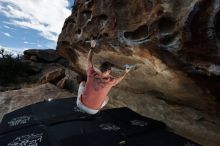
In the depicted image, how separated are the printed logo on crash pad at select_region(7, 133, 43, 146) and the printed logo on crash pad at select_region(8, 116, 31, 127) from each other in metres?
0.91

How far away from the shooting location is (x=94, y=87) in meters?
7.60

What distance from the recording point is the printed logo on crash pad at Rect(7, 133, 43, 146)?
6.81 meters

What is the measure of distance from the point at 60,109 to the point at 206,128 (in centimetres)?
394

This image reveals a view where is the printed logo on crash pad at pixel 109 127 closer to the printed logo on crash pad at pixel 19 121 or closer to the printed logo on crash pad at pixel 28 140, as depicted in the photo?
the printed logo on crash pad at pixel 28 140

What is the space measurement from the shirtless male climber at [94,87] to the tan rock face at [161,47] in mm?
528

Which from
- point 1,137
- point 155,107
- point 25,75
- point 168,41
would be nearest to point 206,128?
point 155,107

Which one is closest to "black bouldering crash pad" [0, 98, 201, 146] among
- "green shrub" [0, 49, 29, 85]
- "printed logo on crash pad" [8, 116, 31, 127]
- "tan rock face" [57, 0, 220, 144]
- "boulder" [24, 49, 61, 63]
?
"printed logo on crash pad" [8, 116, 31, 127]

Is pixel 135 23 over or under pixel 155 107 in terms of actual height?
over

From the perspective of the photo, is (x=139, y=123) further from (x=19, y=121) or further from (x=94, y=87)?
(x=19, y=121)

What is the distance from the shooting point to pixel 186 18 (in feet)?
18.3

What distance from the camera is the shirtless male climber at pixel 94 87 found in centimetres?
753

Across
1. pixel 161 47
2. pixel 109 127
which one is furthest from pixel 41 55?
pixel 161 47

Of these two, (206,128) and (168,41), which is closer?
(168,41)

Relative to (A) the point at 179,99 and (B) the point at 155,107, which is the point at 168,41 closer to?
(A) the point at 179,99
